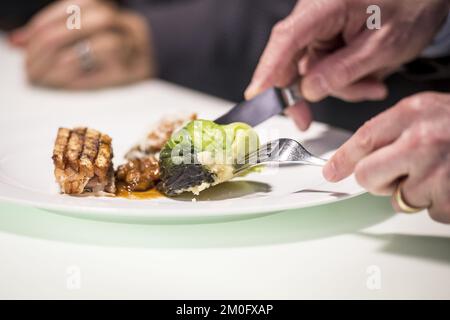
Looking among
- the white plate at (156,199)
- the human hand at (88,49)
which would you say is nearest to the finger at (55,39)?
the human hand at (88,49)

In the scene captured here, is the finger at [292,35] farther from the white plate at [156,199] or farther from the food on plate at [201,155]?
the food on plate at [201,155]

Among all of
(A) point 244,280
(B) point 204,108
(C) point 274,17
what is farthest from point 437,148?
(C) point 274,17

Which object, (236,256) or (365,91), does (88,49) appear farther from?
(236,256)

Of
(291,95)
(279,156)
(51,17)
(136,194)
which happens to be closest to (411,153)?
(279,156)

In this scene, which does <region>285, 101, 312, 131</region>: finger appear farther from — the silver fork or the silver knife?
the silver fork

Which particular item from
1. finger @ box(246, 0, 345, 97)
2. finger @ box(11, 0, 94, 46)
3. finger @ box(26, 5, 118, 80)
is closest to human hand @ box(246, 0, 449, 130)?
finger @ box(246, 0, 345, 97)
